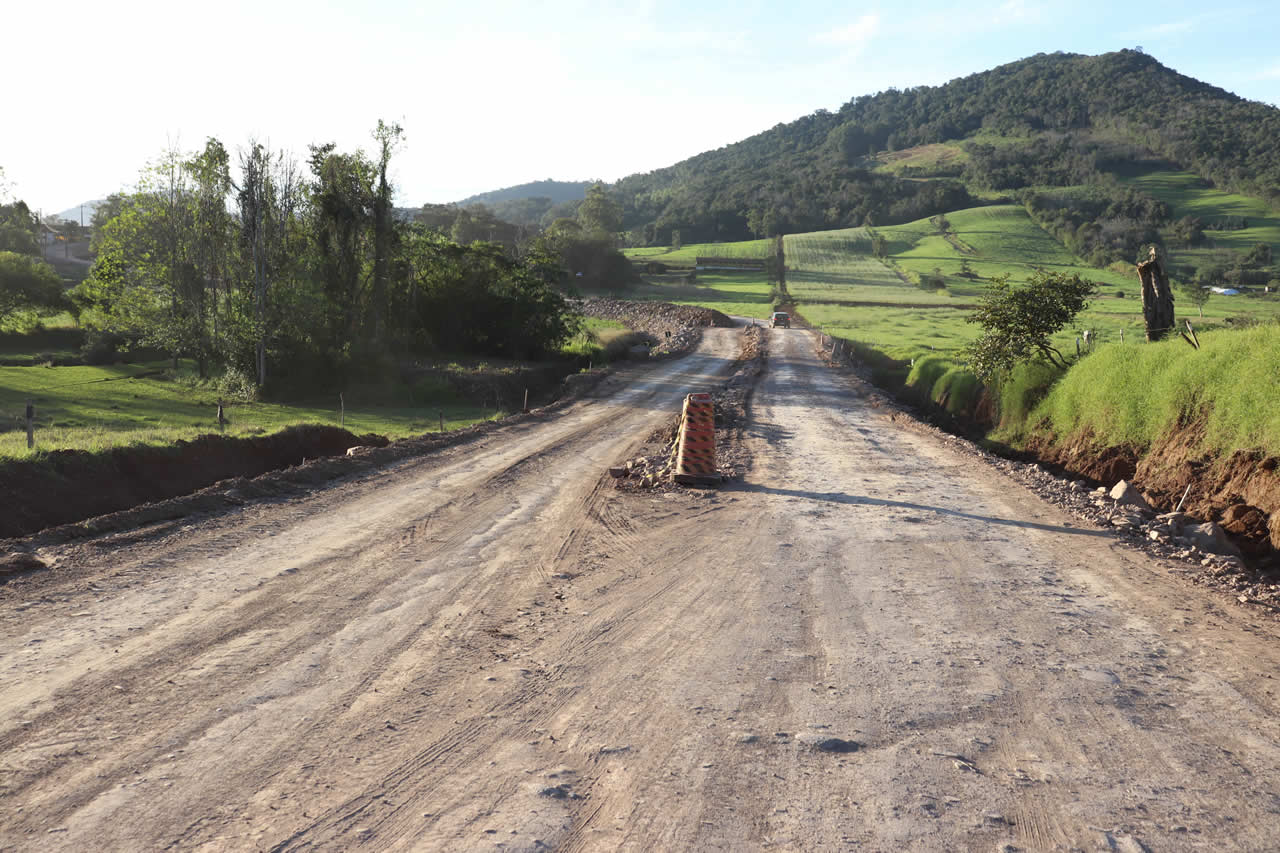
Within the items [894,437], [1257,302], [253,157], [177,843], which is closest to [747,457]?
[894,437]

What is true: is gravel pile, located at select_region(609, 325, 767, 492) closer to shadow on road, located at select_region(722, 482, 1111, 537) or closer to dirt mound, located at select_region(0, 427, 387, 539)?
shadow on road, located at select_region(722, 482, 1111, 537)

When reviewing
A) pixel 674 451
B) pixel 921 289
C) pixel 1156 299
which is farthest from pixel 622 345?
pixel 921 289

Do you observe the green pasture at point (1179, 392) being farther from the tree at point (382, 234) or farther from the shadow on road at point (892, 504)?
the tree at point (382, 234)

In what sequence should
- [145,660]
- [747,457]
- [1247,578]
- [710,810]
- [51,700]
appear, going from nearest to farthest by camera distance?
[710,810], [51,700], [145,660], [1247,578], [747,457]

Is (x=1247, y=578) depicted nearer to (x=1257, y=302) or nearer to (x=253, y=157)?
(x=253, y=157)

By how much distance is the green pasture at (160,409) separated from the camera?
19.4 m

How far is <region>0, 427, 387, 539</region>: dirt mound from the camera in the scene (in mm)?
12930

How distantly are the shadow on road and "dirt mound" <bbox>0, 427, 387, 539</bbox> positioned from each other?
1003 cm

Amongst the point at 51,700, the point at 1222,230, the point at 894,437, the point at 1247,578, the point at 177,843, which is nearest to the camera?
the point at 177,843

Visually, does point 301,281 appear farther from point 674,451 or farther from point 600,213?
point 600,213

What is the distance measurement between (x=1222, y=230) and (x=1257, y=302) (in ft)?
168

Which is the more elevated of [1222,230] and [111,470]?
[1222,230]

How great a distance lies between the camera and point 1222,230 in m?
113

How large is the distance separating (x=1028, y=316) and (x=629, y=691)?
2058cm
